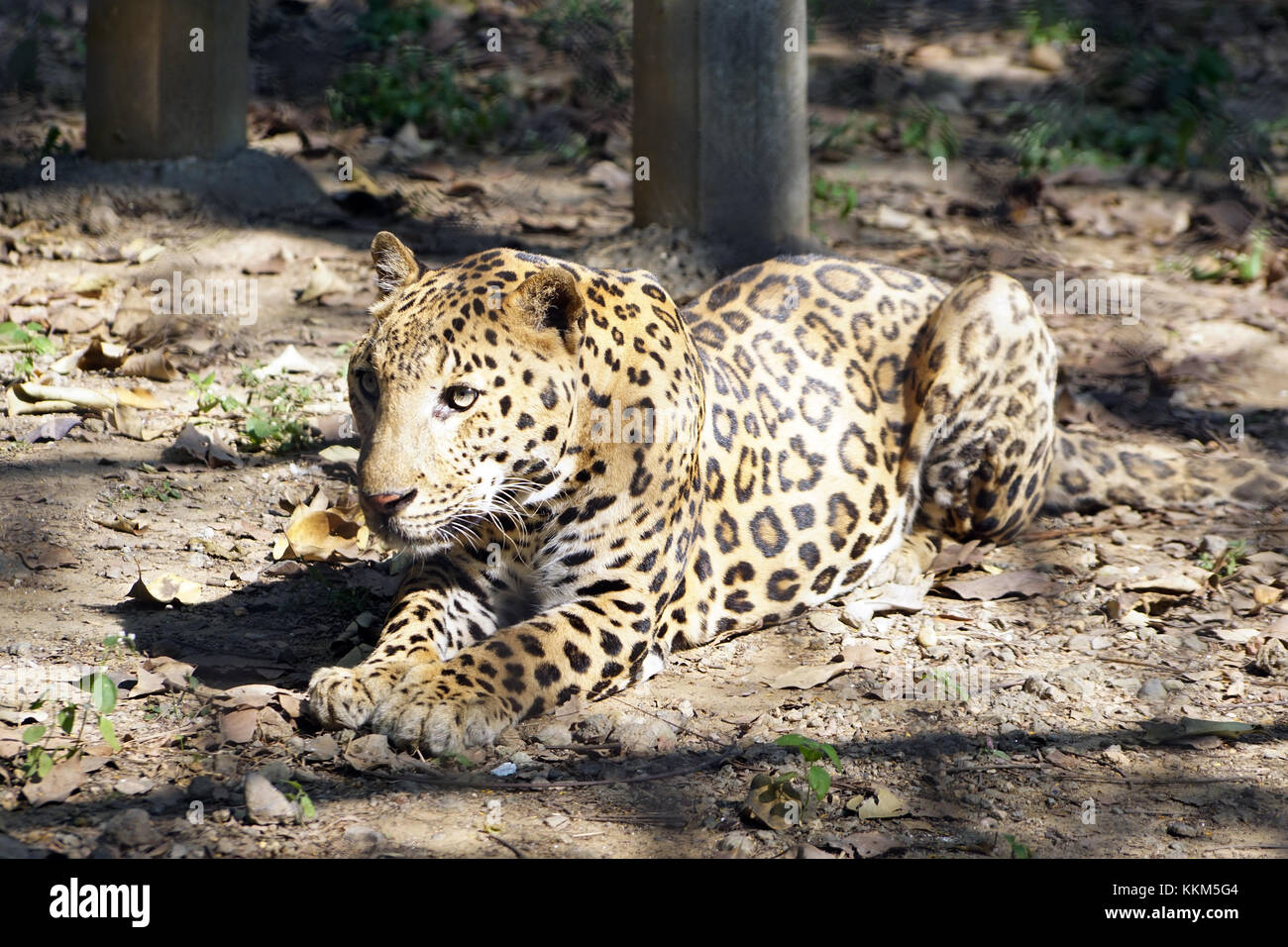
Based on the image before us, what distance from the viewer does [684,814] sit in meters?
4.27

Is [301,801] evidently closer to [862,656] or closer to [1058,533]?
[862,656]

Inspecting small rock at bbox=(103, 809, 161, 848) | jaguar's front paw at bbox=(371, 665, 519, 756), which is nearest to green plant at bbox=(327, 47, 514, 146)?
jaguar's front paw at bbox=(371, 665, 519, 756)

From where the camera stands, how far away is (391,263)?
5234 millimetres

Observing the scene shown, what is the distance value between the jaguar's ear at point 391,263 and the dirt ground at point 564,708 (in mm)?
1321

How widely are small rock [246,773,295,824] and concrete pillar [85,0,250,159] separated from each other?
6.52 meters

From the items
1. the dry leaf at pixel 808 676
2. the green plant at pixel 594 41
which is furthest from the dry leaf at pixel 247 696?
the green plant at pixel 594 41

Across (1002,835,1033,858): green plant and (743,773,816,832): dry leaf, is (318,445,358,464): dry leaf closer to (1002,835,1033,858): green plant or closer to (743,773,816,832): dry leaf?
(743,773,816,832): dry leaf

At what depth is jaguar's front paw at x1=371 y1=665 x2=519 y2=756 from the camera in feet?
14.8

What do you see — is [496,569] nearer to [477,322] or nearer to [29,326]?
[477,322]

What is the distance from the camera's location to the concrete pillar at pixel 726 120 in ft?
27.6

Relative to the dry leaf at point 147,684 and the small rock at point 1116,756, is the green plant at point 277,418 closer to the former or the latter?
the dry leaf at point 147,684

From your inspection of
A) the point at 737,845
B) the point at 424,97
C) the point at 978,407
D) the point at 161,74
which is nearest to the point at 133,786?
the point at 737,845
